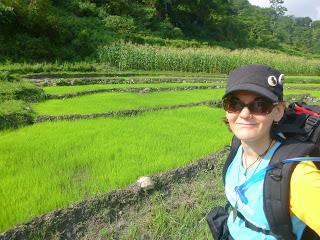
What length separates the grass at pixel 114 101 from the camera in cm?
787

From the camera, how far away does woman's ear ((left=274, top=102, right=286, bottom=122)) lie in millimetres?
1706

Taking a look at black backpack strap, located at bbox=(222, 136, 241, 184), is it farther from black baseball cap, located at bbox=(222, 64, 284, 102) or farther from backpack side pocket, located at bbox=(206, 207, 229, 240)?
black baseball cap, located at bbox=(222, 64, 284, 102)

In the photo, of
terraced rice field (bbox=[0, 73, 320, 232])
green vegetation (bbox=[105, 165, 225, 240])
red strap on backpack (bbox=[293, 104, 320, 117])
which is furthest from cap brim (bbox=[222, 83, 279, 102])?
terraced rice field (bbox=[0, 73, 320, 232])

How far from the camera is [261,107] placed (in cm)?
168

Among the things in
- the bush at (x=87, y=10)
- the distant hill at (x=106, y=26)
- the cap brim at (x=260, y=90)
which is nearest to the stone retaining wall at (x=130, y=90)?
the distant hill at (x=106, y=26)

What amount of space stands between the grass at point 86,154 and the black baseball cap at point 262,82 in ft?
8.06

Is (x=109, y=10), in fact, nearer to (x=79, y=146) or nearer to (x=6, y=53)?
(x=6, y=53)

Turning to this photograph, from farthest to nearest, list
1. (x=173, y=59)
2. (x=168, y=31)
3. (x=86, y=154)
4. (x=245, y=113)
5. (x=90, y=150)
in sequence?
(x=168, y=31) → (x=173, y=59) → (x=90, y=150) → (x=86, y=154) → (x=245, y=113)

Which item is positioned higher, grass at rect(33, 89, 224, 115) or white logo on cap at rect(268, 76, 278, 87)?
white logo on cap at rect(268, 76, 278, 87)

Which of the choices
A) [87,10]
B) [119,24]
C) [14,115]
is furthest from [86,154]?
[87,10]

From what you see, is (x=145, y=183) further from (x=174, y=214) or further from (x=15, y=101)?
(x=15, y=101)

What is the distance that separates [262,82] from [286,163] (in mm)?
338

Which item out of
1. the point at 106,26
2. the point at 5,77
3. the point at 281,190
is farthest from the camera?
the point at 106,26

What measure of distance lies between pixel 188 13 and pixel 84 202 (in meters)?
27.4
